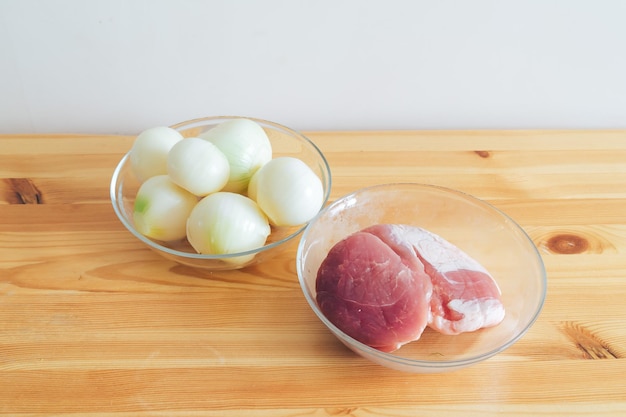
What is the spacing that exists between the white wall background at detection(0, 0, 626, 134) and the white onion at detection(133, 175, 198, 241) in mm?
311

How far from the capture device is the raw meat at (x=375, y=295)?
1.96 ft

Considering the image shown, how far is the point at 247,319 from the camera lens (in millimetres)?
692

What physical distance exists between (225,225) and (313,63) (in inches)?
15.8

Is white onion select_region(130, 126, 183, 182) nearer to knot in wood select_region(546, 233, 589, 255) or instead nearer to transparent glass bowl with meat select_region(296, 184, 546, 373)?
transparent glass bowl with meat select_region(296, 184, 546, 373)

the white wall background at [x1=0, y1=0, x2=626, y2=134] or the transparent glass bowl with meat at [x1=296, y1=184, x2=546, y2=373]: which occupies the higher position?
the white wall background at [x1=0, y1=0, x2=626, y2=134]

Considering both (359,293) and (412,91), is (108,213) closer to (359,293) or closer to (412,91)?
(359,293)

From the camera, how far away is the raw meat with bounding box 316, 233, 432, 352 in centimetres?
60

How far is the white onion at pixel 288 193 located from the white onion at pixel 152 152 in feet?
0.45

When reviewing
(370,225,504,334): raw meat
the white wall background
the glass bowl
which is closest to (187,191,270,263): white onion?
the glass bowl

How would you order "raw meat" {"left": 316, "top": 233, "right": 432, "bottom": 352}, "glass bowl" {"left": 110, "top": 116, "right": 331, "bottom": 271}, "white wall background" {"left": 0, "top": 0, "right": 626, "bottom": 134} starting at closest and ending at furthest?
1. "raw meat" {"left": 316, "top": 233, "right": 432, "bottom": 352}
2. "glass bowl" {"left": 110, "top": 116, "right": 331, "bottom": 271}
3. "white wall background" {"left": 0, "top": 0, "right": 626, "bottom": 134}

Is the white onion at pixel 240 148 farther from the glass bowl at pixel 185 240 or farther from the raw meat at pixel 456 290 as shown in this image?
the raw meat at pixel 456 290

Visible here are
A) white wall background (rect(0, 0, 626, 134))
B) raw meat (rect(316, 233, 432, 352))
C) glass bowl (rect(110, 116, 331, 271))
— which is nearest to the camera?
raw meat (rect(316, 233, 432, 352))

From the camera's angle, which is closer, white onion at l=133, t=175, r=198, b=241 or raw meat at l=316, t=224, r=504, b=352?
raw meat at l=316, t=224, r=504, b=352

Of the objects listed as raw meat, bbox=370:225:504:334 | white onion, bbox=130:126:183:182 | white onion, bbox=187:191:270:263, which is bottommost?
raw meat, bbox=370:225:504:334
